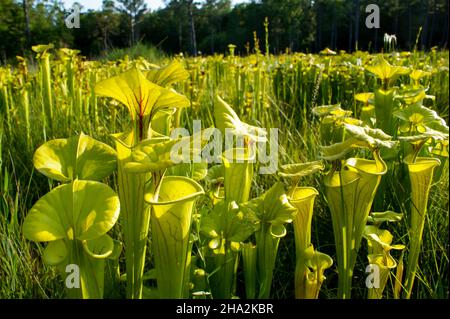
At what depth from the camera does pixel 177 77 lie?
697 mm

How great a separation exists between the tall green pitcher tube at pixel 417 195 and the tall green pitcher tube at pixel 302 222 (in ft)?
1.01

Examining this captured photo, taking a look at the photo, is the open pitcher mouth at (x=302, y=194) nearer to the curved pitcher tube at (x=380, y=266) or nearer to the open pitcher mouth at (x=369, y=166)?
the open pitcher mouth at (x=369, y=166)

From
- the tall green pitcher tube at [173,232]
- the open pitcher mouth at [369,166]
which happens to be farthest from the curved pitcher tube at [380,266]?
the tall green pitcher tube at [173,232]

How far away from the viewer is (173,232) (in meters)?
0.73

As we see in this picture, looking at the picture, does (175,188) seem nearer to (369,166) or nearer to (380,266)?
(369,166)

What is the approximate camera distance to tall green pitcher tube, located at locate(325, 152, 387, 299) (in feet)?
2.86

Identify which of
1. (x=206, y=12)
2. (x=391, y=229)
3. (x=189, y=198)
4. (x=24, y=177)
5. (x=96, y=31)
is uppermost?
(x=206, y=12)

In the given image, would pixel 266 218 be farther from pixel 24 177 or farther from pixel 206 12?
pixel 206 12

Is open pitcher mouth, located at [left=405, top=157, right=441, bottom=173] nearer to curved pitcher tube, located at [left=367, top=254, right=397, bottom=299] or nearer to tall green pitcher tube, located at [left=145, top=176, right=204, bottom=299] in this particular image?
curved pitcher tube, located at [left=367, top=254, right=397, bottom=299]

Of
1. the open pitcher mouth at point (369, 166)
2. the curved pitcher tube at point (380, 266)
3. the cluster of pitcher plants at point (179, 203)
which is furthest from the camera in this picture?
the curved pitcher tube at point (380, 266)

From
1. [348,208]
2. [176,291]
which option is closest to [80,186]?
[176,291]

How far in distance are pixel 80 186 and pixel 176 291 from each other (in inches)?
11.4

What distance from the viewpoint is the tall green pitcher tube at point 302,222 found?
903 millimetres

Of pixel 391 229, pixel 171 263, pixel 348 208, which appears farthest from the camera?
pixel 391 229
